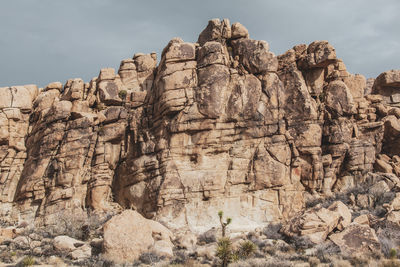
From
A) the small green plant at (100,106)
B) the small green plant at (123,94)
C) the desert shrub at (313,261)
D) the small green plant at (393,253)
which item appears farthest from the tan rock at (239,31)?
the small green plant at (393,253)

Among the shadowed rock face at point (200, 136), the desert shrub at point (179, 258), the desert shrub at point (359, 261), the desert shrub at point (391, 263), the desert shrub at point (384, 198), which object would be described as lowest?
the desert shrub at point (179, 258)

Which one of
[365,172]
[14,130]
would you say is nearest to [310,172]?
[365,172]

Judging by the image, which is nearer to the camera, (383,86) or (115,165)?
(115,165)

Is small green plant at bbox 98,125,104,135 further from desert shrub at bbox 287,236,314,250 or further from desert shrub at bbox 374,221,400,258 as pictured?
desert shrub at bbox 374,221,400,258

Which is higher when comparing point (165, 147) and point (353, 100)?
point (353, 100)

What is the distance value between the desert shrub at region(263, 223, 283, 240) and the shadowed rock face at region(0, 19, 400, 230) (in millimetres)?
1040

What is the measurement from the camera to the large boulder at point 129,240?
19688mm

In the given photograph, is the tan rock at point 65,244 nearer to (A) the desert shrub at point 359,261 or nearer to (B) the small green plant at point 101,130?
(B) the small green plant at point 101,130

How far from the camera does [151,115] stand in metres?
31.8

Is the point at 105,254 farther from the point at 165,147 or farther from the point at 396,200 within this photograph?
the point at 396,200

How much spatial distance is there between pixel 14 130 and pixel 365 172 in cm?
2867

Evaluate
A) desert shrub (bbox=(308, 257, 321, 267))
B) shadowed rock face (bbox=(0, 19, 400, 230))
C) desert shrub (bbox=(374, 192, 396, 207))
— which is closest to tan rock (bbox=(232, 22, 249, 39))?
shadowed rock face (bbox=(0, 19, 400, 230))

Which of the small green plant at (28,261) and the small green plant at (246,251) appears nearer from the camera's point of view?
the small green plant at (28,261)

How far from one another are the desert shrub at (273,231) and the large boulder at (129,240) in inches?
243
